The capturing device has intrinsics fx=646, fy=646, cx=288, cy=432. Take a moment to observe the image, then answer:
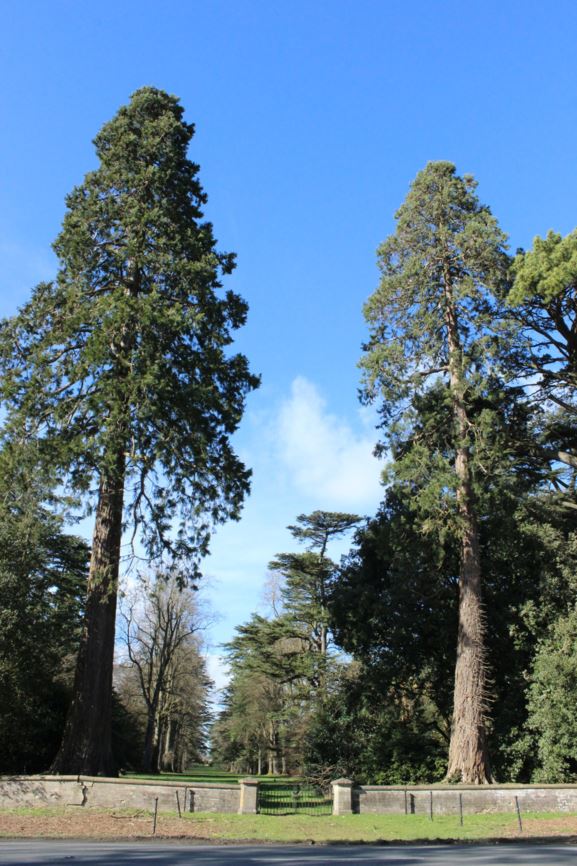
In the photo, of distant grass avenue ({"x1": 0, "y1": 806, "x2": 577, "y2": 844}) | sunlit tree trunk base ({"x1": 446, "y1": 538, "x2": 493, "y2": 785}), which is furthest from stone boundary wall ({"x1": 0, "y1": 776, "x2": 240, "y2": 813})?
sunlit tree trunk base ({"x1": 446, "y1": 538, "x2": 493, "y2": 785})

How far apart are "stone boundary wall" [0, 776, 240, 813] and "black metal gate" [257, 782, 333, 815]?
1.58m

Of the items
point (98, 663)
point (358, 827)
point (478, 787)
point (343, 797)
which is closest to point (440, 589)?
point (478, 787)

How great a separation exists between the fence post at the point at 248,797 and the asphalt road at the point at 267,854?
150 inches

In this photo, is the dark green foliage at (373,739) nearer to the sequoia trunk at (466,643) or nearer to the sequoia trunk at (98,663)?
the sequoia trunk at (466,643)

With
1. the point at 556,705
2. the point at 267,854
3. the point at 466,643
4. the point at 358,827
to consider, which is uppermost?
the point at 466,643

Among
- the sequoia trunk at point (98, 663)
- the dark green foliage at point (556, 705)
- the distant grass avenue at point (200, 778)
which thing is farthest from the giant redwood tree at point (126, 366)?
the dark green foliage at point (556, 705)

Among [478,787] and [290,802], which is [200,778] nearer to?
[290,802]

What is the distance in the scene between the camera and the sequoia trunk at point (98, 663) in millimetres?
14703

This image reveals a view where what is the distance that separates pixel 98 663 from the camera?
15086mm

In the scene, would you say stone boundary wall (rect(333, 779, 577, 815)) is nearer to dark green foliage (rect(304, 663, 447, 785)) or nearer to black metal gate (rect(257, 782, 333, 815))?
black metal gate (rect(257, 782, 333, 815))

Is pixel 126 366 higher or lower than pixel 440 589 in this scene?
higher

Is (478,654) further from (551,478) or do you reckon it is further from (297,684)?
(297,684)

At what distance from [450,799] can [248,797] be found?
4859 millimetres

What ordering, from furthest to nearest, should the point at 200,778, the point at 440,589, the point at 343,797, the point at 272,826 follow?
1. the point at 200,778
2. the point at 440,589
3. the point at 343,797
4. the point at 272,826
